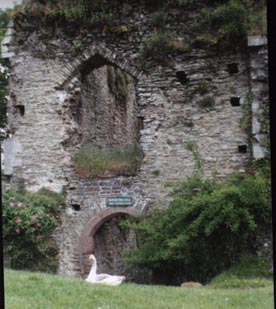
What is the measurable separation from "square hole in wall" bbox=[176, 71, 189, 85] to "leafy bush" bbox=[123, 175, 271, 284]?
6.68 feet

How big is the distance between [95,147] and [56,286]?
570cm

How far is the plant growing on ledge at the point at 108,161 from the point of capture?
34.6 ft

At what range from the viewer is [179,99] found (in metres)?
10.4

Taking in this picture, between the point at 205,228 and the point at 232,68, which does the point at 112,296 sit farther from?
the point at 232,68

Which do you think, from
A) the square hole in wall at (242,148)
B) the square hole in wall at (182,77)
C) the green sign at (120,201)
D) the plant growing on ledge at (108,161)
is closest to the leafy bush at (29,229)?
the plant growing on ledge at (108,161)

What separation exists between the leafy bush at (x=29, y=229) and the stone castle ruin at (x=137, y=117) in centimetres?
34

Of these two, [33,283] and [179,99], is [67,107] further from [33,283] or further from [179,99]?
[33,283]

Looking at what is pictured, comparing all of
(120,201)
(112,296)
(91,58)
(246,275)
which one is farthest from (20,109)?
(112,296)

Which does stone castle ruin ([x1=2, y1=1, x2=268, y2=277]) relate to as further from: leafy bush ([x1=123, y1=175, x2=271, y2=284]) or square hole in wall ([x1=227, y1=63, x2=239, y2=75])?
leafy bush ([x1=123, y1=175, x2=271, y2=284])

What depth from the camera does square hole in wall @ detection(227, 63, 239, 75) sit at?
33.2 feet

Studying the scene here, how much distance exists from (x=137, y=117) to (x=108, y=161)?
109 cm

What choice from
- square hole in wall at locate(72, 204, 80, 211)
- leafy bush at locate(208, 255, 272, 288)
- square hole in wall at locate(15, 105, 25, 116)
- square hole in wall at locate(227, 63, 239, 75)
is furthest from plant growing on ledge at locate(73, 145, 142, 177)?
leafy bush at locate(208, 255, 272, 288)

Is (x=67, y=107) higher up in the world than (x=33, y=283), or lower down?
higher up

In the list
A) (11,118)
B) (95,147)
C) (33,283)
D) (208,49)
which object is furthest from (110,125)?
(33,283)
